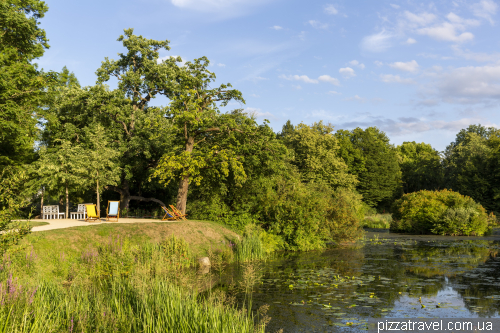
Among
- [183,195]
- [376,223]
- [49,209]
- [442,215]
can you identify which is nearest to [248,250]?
[183,195]

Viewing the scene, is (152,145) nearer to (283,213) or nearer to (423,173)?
(283,213)

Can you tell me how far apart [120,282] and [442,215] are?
1041 inches

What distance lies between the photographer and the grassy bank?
203 inches

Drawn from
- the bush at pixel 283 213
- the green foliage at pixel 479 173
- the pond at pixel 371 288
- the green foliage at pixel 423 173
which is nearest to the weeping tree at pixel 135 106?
the bush at pixel 283 213

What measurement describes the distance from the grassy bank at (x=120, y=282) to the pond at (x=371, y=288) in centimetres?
105

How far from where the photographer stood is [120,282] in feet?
22.6

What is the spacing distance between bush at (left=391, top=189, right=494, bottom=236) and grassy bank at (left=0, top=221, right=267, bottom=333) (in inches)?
668

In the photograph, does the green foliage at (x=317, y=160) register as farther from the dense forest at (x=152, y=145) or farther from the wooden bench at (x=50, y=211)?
the wooden bench at (x=50, y=211)

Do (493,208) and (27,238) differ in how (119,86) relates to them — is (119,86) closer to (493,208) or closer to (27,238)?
(27,238)

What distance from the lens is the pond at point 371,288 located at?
311 inches

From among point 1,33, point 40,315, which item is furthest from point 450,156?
point 40,315

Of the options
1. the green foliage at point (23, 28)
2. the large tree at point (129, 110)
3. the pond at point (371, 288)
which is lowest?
the pond at point (371, 288)

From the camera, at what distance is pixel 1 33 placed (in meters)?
22.2

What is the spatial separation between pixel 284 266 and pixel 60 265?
753 cm
